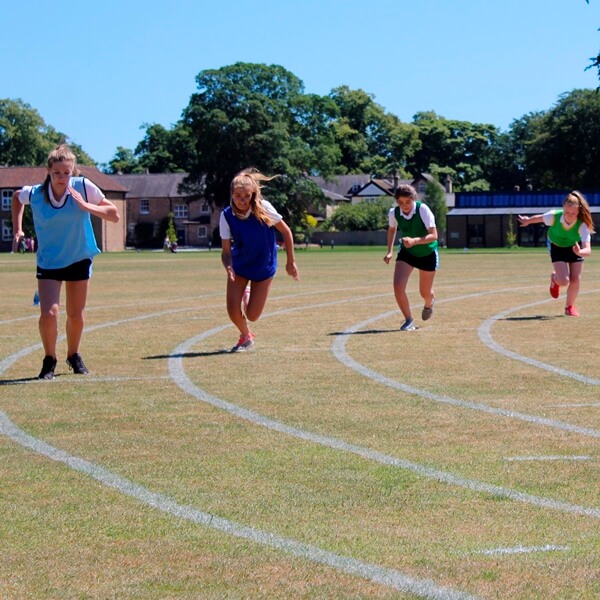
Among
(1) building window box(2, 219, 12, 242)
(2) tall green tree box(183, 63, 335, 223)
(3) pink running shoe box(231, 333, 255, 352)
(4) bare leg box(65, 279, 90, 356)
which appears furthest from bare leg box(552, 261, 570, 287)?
(1) building window box(2, 219, 12, 242)

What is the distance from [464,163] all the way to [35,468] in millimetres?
176472

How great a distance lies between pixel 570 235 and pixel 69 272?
31.8 feet

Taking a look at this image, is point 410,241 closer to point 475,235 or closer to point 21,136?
point 475,235

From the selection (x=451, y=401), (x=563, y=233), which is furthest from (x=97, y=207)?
(x=563, y=233)

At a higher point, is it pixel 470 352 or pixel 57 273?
pixel 57 273

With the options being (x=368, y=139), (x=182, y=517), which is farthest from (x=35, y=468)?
(x=368, y=139)

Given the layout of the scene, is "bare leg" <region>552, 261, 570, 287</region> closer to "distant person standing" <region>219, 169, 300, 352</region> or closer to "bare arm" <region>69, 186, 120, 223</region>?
"distant person standing" <region>219, 169, 300, 352</region>

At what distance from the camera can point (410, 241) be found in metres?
16.5

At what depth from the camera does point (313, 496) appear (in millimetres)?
6277

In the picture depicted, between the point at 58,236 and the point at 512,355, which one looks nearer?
the point at 58,236

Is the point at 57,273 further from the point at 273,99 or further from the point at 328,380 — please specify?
the point at 273,99

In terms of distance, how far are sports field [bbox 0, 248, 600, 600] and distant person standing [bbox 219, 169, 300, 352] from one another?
22.6 inches

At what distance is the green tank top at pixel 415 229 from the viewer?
16.7m

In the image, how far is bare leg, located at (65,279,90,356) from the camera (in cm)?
1165
